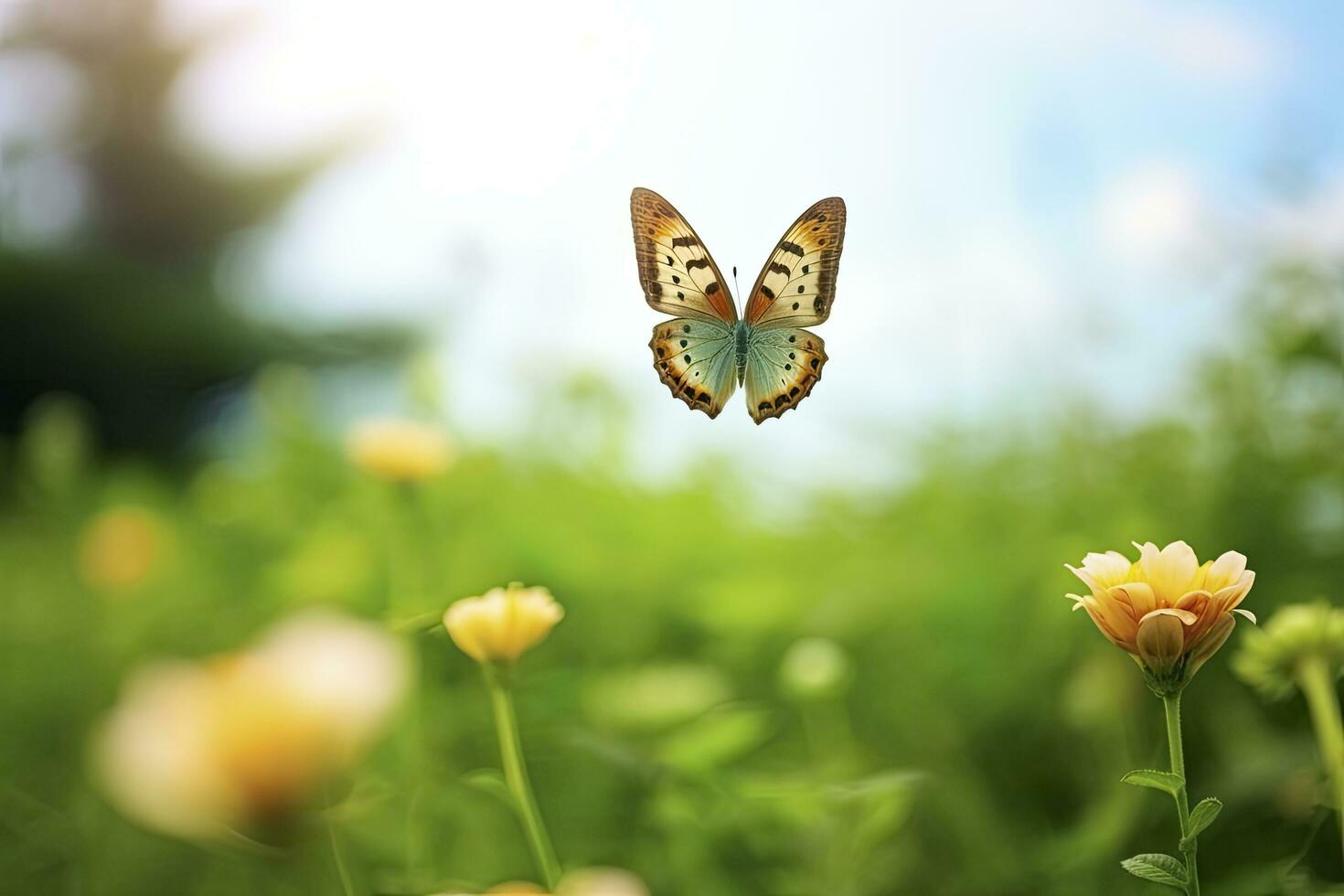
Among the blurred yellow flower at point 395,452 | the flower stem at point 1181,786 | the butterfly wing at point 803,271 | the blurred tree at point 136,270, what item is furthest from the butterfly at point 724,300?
the blurred tree at point 136,270

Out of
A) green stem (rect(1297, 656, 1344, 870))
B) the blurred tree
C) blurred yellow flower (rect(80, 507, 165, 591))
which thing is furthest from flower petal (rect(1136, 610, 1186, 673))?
the blurred tree

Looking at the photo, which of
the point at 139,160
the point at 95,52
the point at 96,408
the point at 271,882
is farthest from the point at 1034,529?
the point at 139,160

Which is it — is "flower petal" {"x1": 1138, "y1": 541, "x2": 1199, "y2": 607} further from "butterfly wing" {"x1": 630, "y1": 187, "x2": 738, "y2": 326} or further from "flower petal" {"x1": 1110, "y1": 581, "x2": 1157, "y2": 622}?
"butterfly wing" {"x1": 630, "y1": 187, "x2": 738, "y2": 326}

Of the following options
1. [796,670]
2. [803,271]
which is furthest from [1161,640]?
[796,670]

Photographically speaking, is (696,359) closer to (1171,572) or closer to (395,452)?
(1171,572)

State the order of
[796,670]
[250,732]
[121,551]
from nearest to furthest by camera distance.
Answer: [250,732]
[796,670]
[121,551]

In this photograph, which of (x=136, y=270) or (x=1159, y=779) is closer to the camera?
(x=1159, y=779)

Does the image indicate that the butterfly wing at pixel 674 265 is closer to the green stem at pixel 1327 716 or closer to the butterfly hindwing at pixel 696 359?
the butterfly hindwing at pixel 696 359
